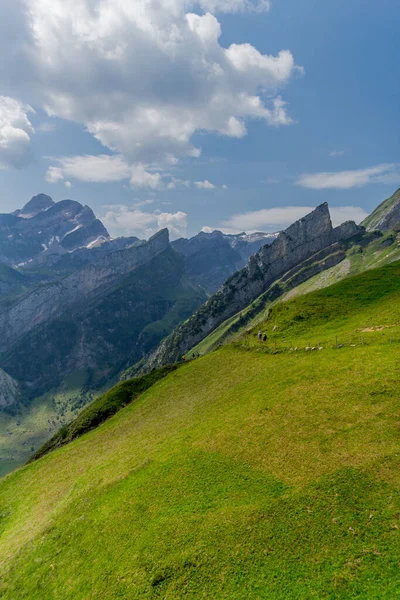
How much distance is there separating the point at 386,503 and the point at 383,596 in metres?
6.28

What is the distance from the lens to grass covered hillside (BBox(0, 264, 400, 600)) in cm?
2150

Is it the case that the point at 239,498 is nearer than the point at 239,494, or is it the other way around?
the point at 239,498

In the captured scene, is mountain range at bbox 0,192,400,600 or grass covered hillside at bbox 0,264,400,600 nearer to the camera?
grass covered hillside at bbox 0,264,400,600

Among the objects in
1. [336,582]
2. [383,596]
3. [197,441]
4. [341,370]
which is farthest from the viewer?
[341,370]

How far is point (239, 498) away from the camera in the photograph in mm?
27656

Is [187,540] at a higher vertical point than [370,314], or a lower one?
lower

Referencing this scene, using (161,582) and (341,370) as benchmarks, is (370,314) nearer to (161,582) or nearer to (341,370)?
(341,370)

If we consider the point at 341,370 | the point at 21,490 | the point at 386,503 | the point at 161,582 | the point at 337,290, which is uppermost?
the point at 337,290

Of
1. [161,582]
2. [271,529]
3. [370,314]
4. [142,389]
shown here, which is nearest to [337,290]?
[370,314]

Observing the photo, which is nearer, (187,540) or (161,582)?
(161,582)

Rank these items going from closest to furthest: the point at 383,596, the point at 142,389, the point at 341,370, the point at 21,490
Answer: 1. the point at 383,596
2. the point at 341,370
3. the point at 21,490
4. the point at 142,389

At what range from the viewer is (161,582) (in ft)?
75.1

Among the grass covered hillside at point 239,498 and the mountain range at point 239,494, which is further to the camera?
the mountain range at point 239,494

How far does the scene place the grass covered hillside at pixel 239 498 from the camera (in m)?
21.5
